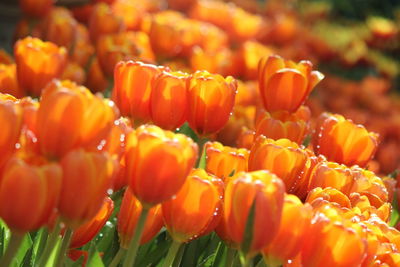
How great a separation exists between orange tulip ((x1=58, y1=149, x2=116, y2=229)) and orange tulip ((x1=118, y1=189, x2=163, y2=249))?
0.22m

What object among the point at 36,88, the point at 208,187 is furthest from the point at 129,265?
the point at 36,88

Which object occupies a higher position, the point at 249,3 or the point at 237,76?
the point at 237,76

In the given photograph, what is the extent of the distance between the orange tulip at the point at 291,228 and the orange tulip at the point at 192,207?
113 mm

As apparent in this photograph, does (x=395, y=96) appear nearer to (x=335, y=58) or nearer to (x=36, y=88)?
(x=335, y=58)

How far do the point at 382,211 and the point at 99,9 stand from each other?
159 centimetres

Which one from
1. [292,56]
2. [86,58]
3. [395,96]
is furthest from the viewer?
[395,96]

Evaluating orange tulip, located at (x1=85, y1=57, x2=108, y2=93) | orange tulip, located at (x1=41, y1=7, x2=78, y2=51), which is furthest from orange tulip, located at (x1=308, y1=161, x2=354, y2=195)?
orange tulip, located at (x1=41, y1=7, x2=78, y2=51)

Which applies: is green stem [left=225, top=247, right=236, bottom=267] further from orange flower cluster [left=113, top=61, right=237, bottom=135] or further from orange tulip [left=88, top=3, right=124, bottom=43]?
orange tulip [left=88, top=3, right=124, bottom=43]

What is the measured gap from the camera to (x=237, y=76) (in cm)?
305

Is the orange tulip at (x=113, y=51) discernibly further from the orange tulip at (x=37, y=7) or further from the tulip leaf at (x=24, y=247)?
the tulip leaf at (x=24, y=247)

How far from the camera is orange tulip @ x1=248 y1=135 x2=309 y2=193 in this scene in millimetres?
1116

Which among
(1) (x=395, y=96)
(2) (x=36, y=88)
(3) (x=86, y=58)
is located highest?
(2) (x=36, y=88)

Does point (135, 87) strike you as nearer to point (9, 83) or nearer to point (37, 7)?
point (9, 83)

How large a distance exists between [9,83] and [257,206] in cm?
101
